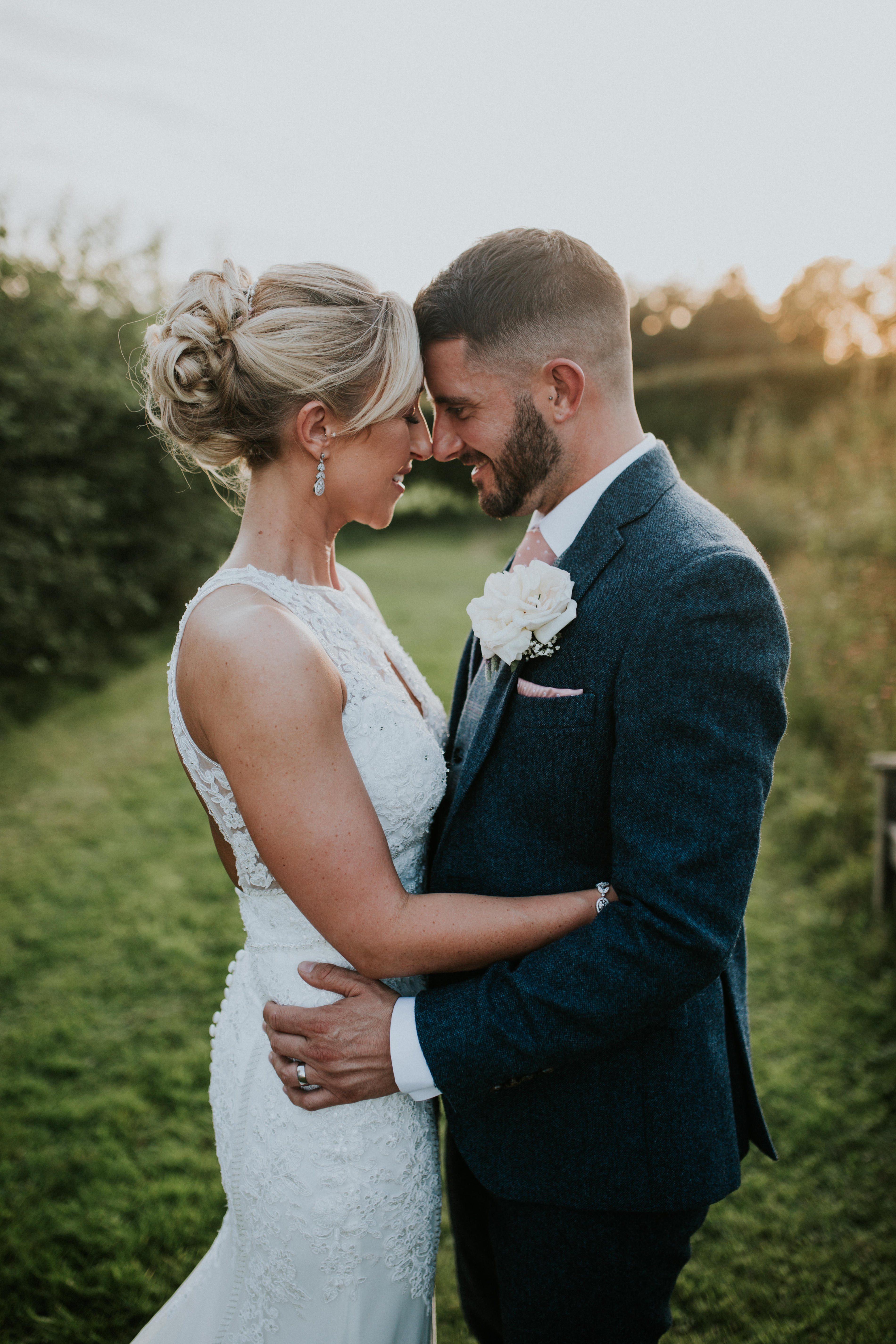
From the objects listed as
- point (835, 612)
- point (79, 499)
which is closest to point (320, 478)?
point (835, 612)

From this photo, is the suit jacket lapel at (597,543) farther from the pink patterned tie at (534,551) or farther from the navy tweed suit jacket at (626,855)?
the pink patterned tie at (534,551)

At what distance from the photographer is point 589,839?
1700 millimetres

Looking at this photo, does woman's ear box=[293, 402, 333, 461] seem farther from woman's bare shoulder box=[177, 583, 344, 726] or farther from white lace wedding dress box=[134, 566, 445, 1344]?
woman's bare shoulder box=[177, 583, 344, 726]

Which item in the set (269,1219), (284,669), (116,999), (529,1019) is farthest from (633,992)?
(116,999)

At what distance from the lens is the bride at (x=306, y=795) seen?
162 cm

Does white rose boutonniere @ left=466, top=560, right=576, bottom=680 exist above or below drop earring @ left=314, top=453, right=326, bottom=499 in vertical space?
below

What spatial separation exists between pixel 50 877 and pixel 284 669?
14.7ft

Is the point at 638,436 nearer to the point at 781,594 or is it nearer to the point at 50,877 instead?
the point at 50,877

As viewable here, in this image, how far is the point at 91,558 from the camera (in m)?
8.52

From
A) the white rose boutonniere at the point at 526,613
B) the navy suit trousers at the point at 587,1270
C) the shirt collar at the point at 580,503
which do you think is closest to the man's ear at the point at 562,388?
the shirt collar at the point at 580,503

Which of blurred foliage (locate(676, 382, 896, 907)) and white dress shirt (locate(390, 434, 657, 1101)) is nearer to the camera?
white dress shirt (locate(390, 434, 657, 1101))

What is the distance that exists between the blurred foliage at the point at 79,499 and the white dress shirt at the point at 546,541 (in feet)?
15.7

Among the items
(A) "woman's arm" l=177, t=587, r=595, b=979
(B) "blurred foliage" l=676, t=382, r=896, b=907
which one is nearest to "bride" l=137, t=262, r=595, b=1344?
(A) "woman's arm" l=177, t=587, r=595, b=979

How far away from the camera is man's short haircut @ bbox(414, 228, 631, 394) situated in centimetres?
185
